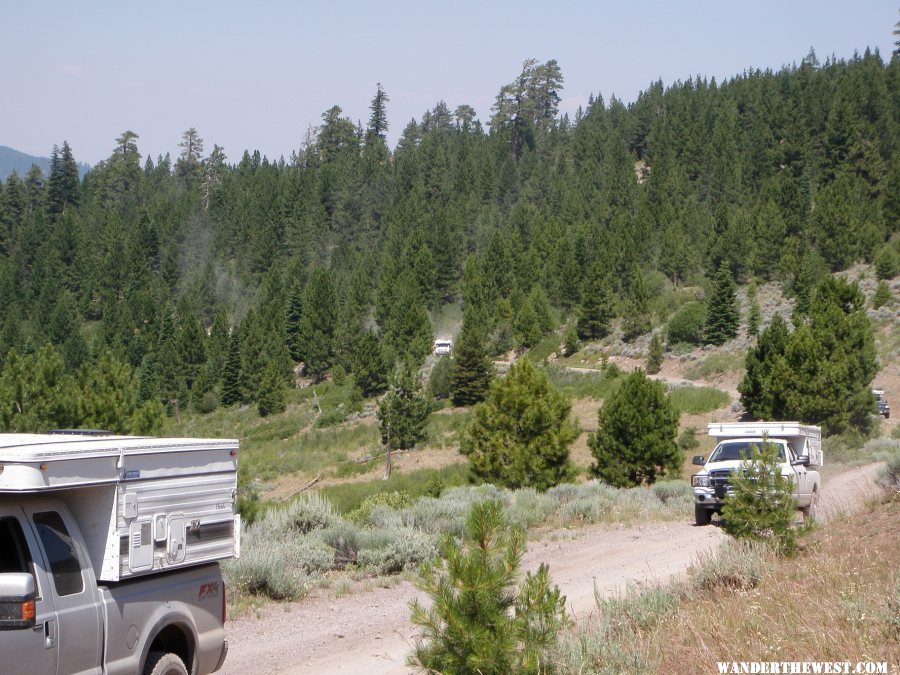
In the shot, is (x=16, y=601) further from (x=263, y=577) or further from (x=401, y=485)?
(x=401, y=485)

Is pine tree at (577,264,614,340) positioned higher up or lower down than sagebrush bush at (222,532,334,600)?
higher up

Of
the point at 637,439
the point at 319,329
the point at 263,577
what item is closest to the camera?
the point at 263,577

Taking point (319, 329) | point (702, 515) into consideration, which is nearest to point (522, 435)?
point (702, 515)

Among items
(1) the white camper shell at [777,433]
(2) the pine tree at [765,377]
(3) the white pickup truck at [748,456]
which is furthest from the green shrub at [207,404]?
(1) the white camper shell at [777,433]

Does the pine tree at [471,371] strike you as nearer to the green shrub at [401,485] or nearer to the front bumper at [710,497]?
the green shrub at [401,485]

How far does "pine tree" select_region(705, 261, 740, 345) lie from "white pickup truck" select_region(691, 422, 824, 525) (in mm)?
45628

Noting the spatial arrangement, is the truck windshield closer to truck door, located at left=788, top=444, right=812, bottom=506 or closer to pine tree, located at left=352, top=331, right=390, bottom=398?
truck door, located at left=788, top=444, right=812, bottom=506

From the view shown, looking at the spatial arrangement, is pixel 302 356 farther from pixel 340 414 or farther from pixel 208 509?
pixel 208 509

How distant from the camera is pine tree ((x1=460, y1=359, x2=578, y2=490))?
28.3 metres

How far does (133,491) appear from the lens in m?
5.57

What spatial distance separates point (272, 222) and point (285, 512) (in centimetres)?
9060

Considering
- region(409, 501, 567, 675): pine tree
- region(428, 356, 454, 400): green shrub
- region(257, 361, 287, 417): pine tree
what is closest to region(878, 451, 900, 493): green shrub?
region(409, 501, 567, 675): pine tree

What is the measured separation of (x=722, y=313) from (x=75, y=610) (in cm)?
6186

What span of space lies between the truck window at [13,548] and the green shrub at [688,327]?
6254 cm
